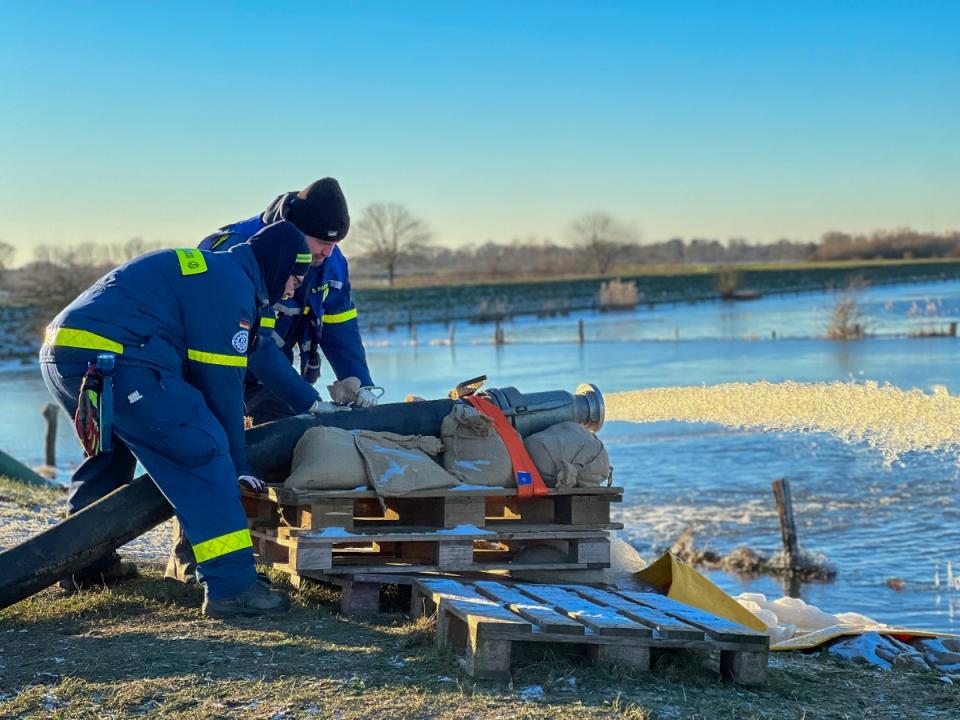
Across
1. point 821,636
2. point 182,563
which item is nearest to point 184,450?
point 182,563

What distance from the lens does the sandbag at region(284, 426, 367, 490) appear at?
18.3 ft

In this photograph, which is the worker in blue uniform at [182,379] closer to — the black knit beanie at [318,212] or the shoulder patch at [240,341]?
the shoulder patch at [240,341]

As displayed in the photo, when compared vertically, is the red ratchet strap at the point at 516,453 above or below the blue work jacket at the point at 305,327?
below

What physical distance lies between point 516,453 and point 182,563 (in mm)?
1857

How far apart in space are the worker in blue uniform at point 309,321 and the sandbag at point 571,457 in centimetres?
99

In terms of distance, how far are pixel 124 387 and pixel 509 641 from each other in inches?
82.2

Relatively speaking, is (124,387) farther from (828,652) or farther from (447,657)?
(828,652)

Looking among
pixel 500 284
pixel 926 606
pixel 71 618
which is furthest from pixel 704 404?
pixel 500 284

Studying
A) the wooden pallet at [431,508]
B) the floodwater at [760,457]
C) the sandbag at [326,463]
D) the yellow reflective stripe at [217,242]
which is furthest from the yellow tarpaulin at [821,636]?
the yellow reflective stripe at [217,242]

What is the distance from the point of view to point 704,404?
22109 mm

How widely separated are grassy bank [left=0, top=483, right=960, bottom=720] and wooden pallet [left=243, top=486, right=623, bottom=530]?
1.65ft

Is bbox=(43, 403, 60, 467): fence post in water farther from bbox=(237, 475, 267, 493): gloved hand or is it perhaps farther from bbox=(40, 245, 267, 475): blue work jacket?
bbox=(40, 245, 267, 475): blue work jacket

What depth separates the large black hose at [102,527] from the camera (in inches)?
207

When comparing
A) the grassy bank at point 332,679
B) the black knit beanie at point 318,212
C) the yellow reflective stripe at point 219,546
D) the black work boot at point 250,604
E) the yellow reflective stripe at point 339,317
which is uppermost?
the black knit beanie at point 318,212
